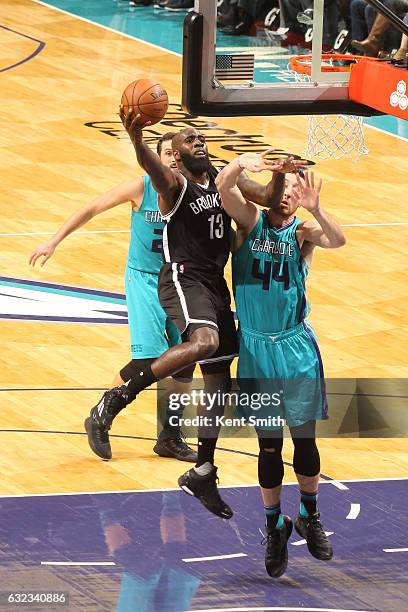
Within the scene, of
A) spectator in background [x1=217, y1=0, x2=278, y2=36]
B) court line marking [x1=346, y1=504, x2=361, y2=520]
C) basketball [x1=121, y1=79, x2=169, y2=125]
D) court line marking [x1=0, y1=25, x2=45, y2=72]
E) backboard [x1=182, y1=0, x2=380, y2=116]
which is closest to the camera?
basketball [x1=121, y1=79, x2=169, y2=125]

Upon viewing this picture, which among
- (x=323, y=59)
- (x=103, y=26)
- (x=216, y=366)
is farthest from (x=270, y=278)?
(x=103, y=26)

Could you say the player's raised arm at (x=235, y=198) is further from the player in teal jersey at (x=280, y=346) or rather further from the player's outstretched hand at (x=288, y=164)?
the player's outstretched hand at (x=288, y=164)

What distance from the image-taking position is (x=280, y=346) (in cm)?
Result: 711

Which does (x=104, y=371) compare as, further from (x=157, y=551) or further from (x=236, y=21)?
(x=236, y=21)

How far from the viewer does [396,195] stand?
564 inches

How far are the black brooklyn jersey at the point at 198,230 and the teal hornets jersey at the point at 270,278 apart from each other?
0.30 m

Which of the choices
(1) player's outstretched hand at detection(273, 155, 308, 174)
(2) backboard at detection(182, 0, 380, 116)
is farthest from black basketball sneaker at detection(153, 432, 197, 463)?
(1) player's outstretched hand at detection(273, 155, 308, 174)

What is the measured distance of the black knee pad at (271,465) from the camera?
278 inches

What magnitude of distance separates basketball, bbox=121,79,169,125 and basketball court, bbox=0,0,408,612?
0.66 m

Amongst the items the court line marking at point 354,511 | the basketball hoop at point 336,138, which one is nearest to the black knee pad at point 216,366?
the court line marking at point 354,511

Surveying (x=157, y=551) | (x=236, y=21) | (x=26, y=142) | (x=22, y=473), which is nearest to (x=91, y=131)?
(x=26, y=142)

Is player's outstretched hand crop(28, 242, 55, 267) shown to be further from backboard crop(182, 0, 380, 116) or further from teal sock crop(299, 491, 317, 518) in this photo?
teal sock crop(299, 491, 317, 518)

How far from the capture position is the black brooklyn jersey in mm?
7391

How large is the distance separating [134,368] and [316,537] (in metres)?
1.83
